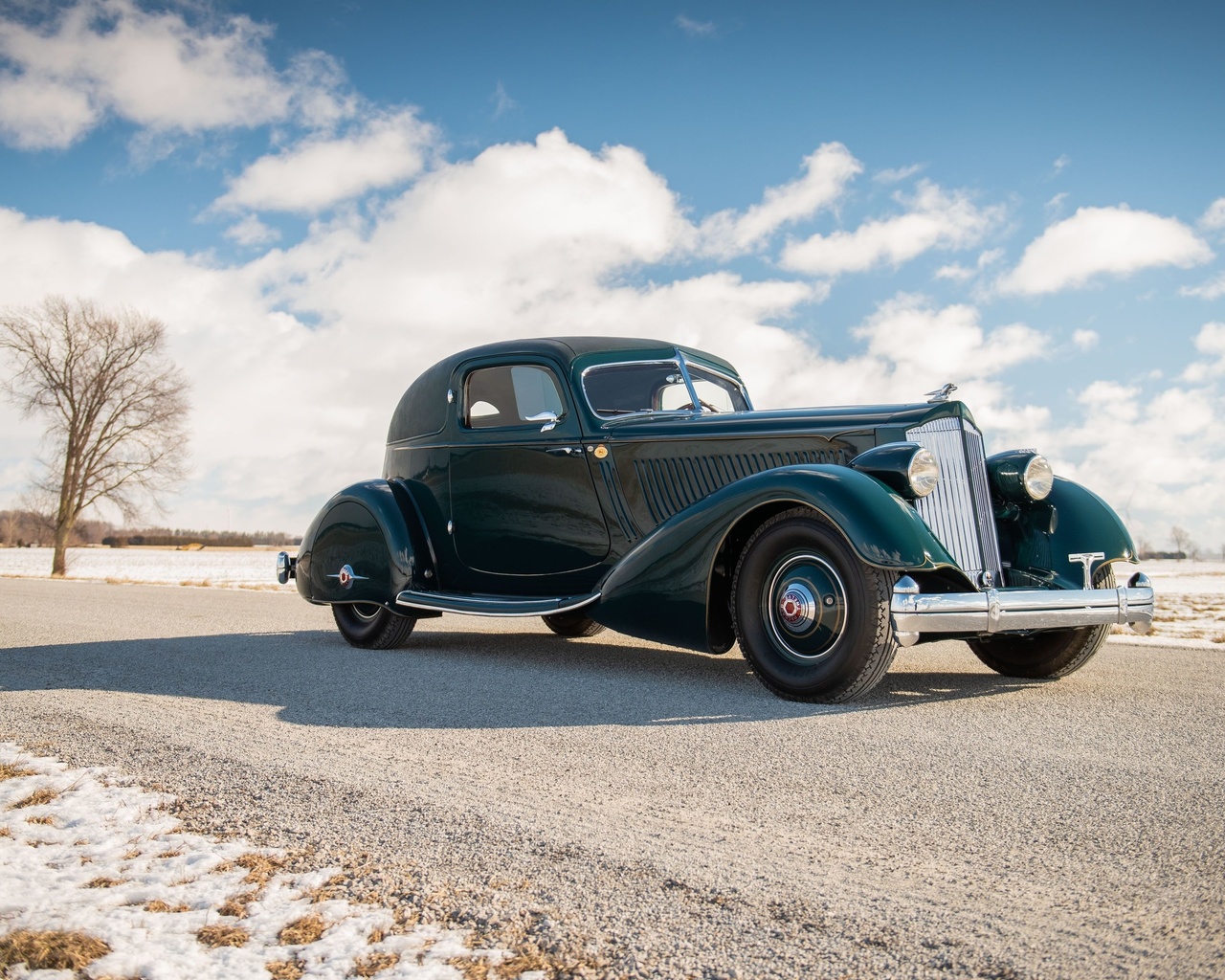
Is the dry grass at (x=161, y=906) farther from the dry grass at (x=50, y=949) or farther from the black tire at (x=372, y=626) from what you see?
the black tire at (x=372, y=626)

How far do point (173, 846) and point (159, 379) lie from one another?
1249 inches

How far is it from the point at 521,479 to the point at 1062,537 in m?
3.18

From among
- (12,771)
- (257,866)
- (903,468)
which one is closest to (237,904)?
(257,866)

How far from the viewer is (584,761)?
3.14m

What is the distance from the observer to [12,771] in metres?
3.02

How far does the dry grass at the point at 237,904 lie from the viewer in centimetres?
188

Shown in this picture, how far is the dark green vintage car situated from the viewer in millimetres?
4074

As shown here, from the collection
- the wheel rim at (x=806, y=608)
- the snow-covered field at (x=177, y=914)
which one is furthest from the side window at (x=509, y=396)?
the snow-covered field at (x=177, y=914)

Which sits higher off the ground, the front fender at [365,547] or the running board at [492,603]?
the front fender at [365,547]

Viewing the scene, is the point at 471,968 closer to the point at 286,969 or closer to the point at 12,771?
the point at 286,969

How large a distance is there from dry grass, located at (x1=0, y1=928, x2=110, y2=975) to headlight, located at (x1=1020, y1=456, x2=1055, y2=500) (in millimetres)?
4548

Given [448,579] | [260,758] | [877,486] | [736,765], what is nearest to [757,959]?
[736,765]

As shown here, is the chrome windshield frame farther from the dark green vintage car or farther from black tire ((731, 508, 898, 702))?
black tire ((731, 508, 898, 702))

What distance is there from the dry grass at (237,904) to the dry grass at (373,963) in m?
0.35
